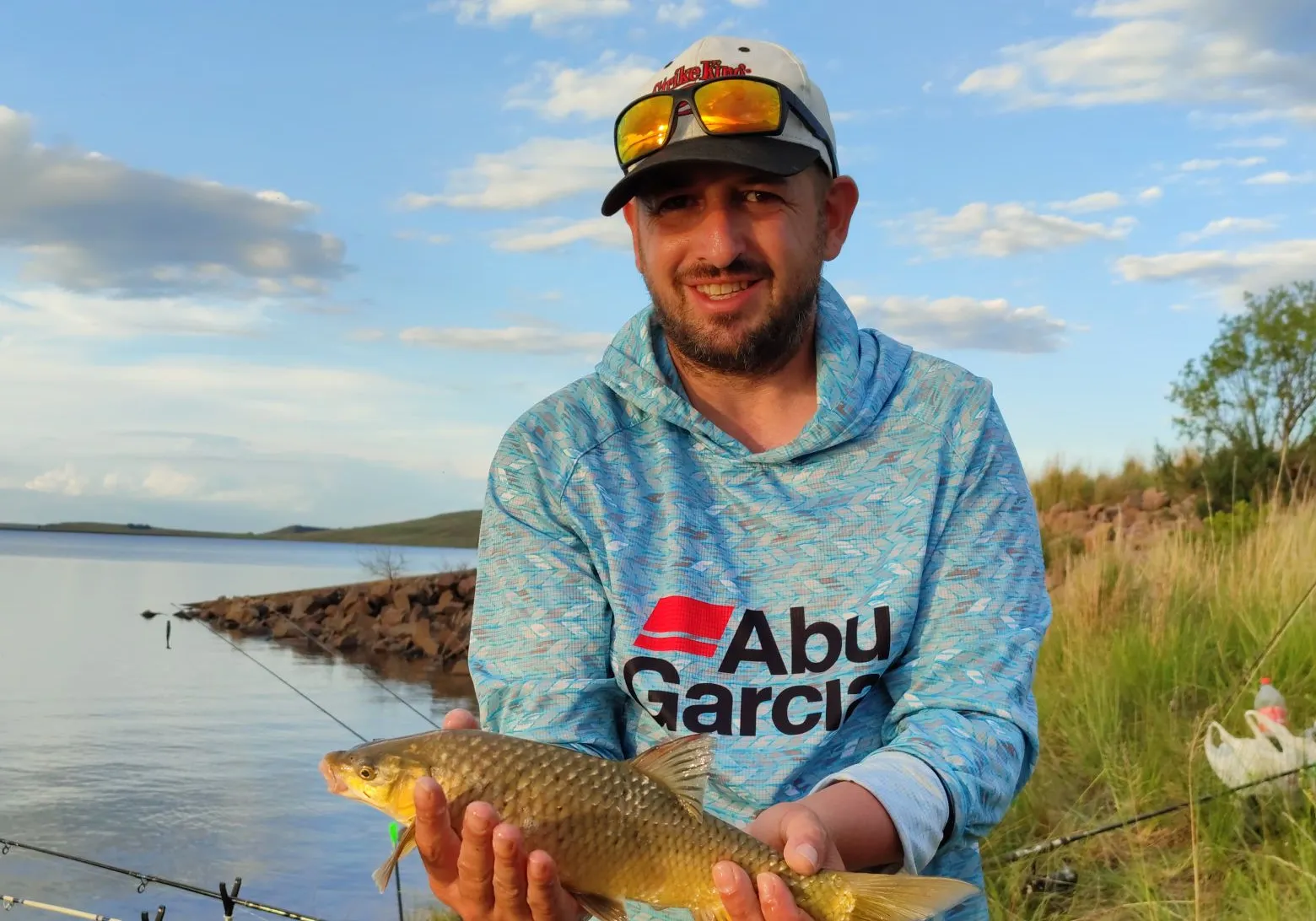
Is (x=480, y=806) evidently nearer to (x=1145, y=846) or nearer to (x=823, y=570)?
(x=823, y=570)

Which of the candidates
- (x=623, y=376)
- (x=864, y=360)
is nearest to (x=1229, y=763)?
(x=864, y=360)

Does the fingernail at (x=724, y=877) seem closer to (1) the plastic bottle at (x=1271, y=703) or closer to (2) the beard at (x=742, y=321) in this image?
(2) the beard at (x=742, y=321)

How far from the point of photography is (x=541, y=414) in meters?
2.79

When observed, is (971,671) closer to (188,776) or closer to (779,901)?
(779,901)

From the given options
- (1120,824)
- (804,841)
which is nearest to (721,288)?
(804,841)

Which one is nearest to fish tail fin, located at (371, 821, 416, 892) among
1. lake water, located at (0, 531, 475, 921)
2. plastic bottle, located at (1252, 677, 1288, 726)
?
plastic bottle, located at (1252, 677, 1288, 726)

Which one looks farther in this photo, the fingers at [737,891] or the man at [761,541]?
the man at [761,541]

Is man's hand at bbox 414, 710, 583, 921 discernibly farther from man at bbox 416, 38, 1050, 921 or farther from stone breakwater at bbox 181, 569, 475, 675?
stone breakwater at bbox 181, 569, 475, 675

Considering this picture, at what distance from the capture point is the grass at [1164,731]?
4.89 meters

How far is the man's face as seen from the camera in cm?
273

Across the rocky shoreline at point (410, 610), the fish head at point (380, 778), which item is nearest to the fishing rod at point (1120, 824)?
the fish head at point (380, 778)

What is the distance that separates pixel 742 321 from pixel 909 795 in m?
1.07

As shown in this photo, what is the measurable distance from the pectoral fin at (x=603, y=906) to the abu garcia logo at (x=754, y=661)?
1.26ft

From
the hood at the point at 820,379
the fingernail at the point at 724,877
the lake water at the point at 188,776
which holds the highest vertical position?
the hood at the point at 820,379
